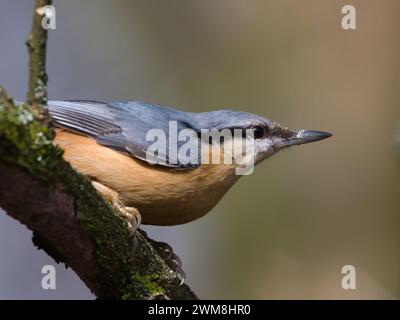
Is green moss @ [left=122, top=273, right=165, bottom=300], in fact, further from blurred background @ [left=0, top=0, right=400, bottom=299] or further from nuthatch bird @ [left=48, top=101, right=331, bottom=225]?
blurred background @ [left=0, top=0, right=400, bottom=299]

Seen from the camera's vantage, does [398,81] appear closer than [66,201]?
No

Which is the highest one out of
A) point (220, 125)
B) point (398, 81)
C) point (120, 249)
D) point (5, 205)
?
point (398, 81)

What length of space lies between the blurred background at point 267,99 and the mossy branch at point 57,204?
11.4ft

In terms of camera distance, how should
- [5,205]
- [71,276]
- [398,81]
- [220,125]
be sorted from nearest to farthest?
1. [5,205]
2. [220,125]
3. [71,276]
4. [398,81]

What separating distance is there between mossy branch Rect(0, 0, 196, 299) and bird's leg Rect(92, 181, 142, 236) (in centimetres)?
17

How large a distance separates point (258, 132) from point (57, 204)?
193 centimetres

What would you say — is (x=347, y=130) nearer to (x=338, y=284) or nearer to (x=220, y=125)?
(x=338, y=284)

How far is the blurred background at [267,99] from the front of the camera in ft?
21.8

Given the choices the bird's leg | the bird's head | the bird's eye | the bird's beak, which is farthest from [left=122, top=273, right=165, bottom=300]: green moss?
the bird's beak

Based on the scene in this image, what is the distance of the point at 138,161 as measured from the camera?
351cm

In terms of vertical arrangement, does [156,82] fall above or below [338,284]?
above

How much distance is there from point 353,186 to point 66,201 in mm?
5188
